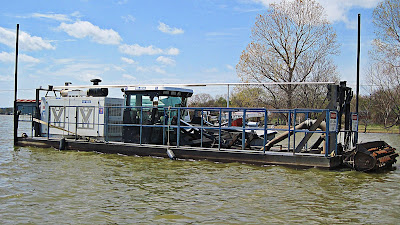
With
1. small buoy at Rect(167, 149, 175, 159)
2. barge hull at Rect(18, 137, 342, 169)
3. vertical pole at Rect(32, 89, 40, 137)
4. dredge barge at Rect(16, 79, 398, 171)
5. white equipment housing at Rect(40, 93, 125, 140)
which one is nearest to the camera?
barge hull at Rect(18, 137, 342, 169)

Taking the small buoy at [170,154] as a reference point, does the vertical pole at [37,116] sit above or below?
above

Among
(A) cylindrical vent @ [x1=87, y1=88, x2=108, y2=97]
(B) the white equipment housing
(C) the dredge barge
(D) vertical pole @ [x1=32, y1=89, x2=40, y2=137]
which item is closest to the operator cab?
(C) the dredge barge

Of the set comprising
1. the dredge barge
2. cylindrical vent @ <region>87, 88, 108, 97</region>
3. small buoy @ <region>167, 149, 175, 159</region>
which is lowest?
small buoy @ <region>167, 149, 175, 159</region>

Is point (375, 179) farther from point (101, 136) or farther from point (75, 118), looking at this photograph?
point (75, 118)

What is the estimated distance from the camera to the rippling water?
7746mm

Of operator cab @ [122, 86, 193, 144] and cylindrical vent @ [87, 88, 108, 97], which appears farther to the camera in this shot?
cylindrical vent @ [87, 88, 108, 97]

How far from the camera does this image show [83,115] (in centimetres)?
1742

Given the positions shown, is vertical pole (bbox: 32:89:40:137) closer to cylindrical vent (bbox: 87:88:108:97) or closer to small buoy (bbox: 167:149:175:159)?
cylindrical vent (bbox: 87:88:108:97)

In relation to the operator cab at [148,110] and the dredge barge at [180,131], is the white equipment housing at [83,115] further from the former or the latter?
the operator cab at [148,110]

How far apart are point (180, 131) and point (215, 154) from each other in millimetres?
2438

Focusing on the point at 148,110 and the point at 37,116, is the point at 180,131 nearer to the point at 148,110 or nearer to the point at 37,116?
the point at 148,110

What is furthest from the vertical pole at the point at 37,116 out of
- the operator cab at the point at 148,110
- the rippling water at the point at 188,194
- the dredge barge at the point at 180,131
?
the operator cab at the point at 148,110

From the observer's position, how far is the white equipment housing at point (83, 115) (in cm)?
1689

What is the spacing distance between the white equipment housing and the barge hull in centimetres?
69
